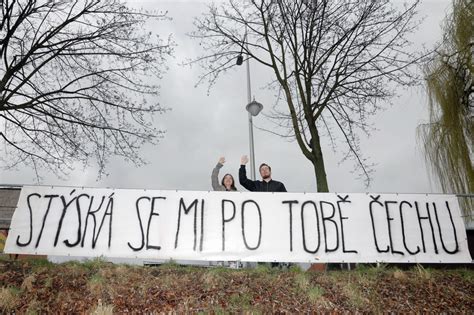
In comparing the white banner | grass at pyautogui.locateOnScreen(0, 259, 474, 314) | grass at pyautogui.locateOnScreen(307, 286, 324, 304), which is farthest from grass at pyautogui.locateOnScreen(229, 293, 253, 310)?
the white banner

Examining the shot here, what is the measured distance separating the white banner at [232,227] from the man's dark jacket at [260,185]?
80 cm

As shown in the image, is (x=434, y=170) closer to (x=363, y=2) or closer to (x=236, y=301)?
(x=363, y=2)

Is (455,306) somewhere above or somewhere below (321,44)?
below

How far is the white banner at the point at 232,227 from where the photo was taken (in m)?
6.32

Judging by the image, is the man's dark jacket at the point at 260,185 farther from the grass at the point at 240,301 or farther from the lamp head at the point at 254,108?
the lamp head at the point at 254,108

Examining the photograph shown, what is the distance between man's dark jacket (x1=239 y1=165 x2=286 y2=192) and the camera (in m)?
7.64

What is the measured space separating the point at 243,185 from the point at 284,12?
6037 millimetres

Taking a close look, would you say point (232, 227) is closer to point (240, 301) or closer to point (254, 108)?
point (240, 301)

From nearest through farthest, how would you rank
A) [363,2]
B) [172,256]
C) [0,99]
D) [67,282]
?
1. [67,282]
2. [172,256]
3. [0,99]
4. [363,2]

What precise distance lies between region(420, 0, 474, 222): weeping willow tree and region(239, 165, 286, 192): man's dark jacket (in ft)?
21.3

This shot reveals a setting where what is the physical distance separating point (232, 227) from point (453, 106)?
9.12m

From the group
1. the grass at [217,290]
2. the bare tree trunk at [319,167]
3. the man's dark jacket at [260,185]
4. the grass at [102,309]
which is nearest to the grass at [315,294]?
the grass at [217,290]

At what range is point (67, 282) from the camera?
17.3ft

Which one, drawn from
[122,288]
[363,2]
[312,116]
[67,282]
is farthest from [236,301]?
[363,2]
